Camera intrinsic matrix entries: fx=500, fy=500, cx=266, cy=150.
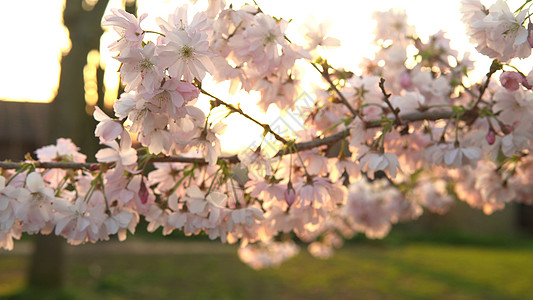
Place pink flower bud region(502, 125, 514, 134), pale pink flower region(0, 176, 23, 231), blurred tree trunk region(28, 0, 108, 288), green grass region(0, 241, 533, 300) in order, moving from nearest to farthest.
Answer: pale pink flower region(0, 176, 23, 231) → pink flower bud region(502, 125, 514, 134) → blurred tree trunk region(28, 0, 108, 288) → green grass region(0, 241, 533, 300)

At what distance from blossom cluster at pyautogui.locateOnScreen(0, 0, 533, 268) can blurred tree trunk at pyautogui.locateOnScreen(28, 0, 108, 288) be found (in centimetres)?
494

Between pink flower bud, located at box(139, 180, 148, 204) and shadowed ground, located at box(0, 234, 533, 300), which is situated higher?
pink flower bud, located at box(139, 180, 148, 204)

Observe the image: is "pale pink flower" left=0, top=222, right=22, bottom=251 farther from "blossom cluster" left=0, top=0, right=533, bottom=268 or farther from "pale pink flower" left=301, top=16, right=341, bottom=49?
"pale pink flower" left=301, top=16, right=341, bottom=49

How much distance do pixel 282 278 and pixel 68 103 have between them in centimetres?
406

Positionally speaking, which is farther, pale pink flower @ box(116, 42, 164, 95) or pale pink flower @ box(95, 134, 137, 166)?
pale pink flower @ box(95, 134, 137, 166)

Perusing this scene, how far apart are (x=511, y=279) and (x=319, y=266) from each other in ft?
10.4

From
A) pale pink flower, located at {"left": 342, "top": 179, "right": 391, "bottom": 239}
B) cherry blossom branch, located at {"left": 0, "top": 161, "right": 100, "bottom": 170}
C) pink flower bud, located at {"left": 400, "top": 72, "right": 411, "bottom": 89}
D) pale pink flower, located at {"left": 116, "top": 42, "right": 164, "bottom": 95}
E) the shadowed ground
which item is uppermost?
pink flower bud, located at {"left": 400, "top": 72, "right": 411, "bottom": 89}

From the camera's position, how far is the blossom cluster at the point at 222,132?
0.98 metres

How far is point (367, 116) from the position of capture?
163 cm

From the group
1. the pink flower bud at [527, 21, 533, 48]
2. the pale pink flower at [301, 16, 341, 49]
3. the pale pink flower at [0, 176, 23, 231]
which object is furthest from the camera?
the pale pink flower at [301, 16, 341, 49]

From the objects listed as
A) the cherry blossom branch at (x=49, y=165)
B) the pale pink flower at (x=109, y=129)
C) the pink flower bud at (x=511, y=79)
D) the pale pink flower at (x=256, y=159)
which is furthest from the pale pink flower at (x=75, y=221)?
the pink flower bud at (x=511, y=79)

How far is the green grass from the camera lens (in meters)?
6.41

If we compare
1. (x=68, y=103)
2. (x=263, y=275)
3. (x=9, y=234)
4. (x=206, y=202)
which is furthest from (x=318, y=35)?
(x=263, y=275)

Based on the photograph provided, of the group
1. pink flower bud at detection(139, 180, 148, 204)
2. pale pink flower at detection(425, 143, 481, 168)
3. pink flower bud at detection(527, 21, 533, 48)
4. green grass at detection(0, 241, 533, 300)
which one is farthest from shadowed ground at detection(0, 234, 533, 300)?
pink flower bud at detection(527, 21, 533, 48)
